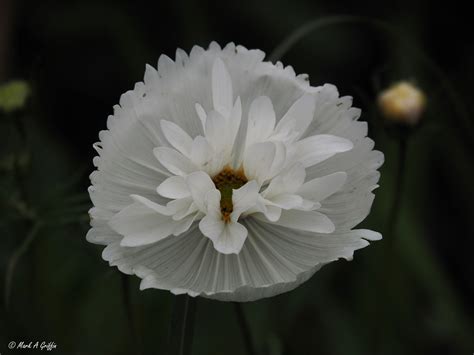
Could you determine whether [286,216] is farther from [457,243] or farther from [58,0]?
[58,0]

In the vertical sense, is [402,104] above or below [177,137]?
above

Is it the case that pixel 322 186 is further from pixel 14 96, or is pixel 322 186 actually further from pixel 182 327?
pixel 14 96

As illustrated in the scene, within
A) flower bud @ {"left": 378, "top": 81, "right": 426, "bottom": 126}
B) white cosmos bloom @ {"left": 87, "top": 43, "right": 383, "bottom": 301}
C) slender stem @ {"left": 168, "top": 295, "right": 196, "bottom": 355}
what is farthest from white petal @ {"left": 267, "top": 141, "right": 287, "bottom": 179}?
flower bud @ {"left": 378, "top": 81, "right": 426, "bottom": 126}

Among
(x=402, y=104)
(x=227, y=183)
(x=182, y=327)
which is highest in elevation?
(x=402, y=104)

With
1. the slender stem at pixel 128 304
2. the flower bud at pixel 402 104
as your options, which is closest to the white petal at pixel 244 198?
the slender stem at pixel 128 304

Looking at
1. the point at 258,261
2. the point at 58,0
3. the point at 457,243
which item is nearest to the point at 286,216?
the point at 258,261

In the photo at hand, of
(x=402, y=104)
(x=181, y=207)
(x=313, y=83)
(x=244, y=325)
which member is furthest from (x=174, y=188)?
(x=313, y=83)

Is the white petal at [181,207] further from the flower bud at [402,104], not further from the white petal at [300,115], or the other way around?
the flower bud at [402,104]

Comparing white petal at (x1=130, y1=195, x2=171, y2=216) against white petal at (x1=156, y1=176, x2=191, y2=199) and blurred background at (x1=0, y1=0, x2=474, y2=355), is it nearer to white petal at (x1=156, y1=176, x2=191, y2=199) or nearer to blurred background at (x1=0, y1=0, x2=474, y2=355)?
white petal at (x1=156, y1=176, x2=191, y2=199)
